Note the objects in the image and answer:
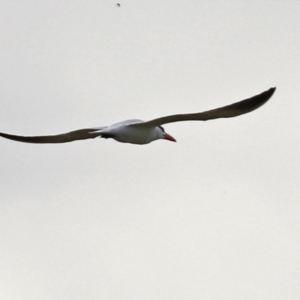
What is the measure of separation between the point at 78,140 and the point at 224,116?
4367 mm

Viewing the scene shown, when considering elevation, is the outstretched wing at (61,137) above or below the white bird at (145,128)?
above

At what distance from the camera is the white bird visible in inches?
838

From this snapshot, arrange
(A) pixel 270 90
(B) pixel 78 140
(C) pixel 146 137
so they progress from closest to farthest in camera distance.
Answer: (A) pixel 270 90
(C) pixel 146 137
(B) pixel 78 140

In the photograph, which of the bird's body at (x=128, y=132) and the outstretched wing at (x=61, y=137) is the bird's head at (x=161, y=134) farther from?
the outstretched wing at (x=61, y=137)

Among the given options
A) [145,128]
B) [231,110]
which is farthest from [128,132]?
[231,110]

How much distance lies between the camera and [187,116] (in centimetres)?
2127

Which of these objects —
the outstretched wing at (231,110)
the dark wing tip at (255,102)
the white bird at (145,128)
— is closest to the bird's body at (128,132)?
the white bird at (145,128)

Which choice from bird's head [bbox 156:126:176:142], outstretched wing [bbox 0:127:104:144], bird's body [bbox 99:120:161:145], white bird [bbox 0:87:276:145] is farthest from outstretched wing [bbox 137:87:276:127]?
outstretched wing [bbox 0:127:104:144]

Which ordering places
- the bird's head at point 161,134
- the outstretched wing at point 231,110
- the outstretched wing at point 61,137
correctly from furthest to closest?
the outstretched wing at point 61,137, the bird's head at point 161,134, the outstretched wing at point 231,110

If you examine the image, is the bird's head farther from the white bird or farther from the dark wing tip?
the dark wing tip

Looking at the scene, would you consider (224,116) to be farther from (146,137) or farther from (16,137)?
(16,137)

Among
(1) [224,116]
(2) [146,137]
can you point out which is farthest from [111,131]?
(1) [224,116]

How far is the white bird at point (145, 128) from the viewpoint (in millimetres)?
21281

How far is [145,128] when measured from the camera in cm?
2275
